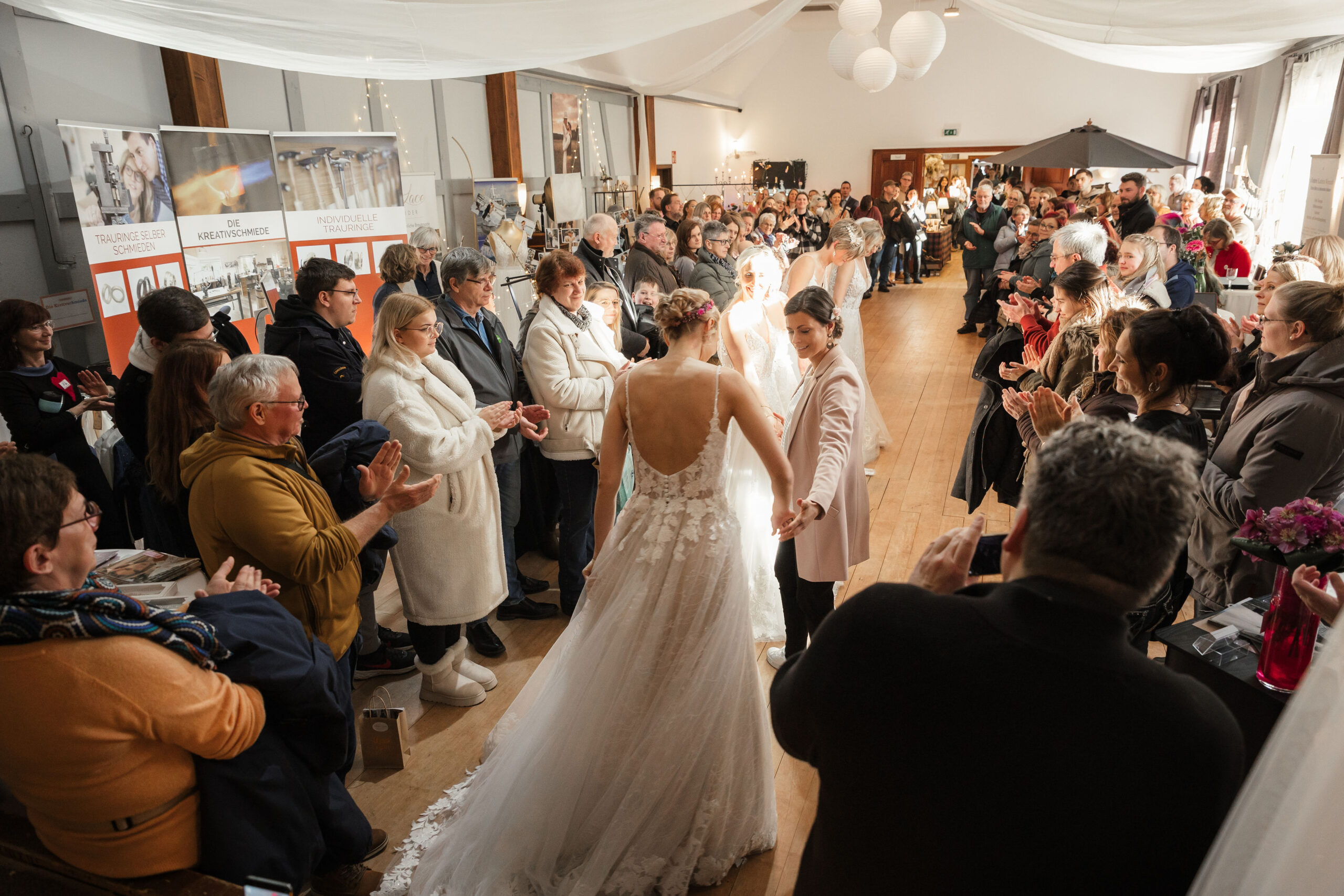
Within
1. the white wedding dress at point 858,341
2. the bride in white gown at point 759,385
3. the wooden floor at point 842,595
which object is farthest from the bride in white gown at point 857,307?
the bride in white gown at point 759,385

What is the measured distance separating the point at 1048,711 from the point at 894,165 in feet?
A: 60.6

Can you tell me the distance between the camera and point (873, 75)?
26.6 ft

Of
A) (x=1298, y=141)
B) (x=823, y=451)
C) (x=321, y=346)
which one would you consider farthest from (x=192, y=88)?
(x=1298, y=141)

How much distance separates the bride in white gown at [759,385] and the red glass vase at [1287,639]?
5.69 feet

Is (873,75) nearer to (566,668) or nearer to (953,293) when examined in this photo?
(953,293)

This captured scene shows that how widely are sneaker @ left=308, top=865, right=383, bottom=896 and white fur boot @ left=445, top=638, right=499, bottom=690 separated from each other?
0.95 meters

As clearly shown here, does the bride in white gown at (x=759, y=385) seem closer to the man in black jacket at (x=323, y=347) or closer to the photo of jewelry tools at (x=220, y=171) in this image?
the man in black jacket at (x=323, y=347)

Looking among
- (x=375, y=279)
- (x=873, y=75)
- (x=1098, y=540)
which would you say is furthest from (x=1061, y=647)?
(x=873, y=75)

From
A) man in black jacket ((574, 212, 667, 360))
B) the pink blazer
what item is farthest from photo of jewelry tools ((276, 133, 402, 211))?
the pink blazer

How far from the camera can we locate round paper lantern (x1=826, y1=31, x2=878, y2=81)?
26.1 feet

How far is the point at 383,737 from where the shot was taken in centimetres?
266

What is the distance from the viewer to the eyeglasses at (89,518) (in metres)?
1.35

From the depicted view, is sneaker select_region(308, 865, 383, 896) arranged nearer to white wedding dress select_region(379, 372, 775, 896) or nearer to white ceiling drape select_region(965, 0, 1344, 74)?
white wedding dress select_region(379, 372, 775, 896)

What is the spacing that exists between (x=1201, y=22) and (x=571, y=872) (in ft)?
11.7
